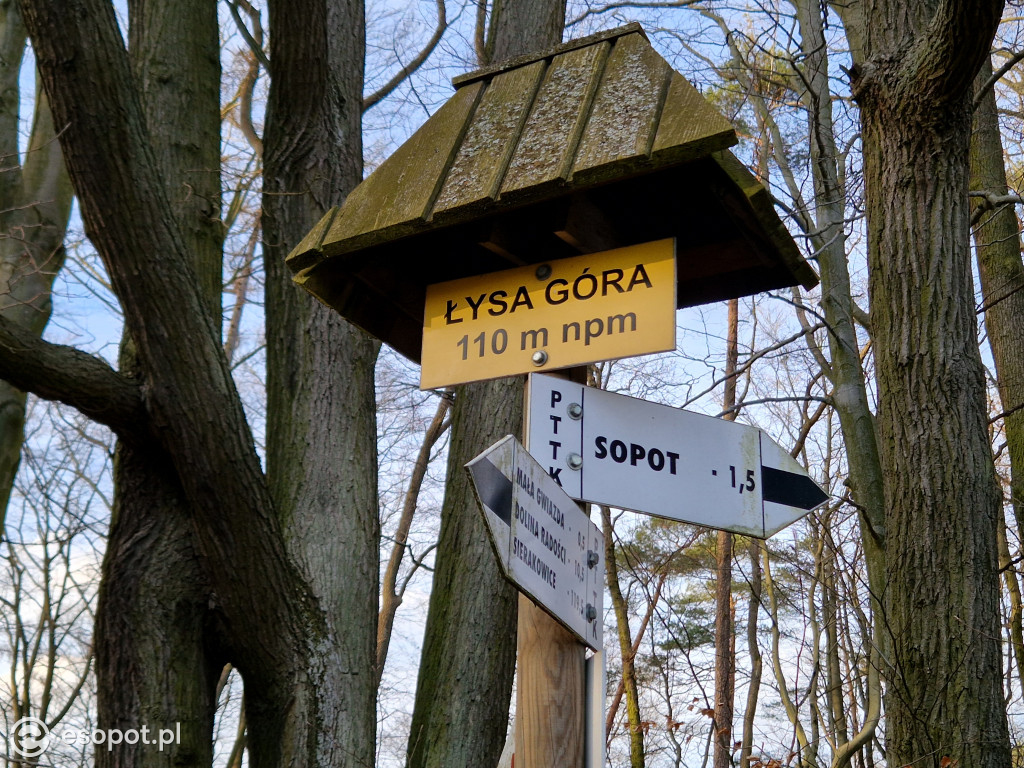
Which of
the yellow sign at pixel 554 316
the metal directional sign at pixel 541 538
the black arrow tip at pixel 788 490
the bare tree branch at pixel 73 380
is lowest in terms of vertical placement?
the metal directional sign at pixel 541 538

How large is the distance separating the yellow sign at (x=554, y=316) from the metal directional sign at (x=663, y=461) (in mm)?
117

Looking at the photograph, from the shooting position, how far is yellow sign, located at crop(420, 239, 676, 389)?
7.33 feet

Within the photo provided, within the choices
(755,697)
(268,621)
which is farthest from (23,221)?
(755,697)

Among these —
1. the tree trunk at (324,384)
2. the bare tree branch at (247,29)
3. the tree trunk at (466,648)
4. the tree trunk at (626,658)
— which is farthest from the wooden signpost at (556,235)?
the tree trunk at (626,658)

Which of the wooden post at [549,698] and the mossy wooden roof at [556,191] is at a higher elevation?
the mossy wooden roof at [556,191]

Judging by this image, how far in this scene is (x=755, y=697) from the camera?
13.1m

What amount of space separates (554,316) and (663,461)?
41 cm

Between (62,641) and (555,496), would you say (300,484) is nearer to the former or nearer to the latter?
(555,496)

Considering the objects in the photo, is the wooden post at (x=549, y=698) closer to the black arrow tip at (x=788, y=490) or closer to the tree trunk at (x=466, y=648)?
the black arrow tip at (x=788, y=490)

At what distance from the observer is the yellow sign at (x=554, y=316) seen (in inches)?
88.0

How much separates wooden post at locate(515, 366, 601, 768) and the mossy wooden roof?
537 millimetres

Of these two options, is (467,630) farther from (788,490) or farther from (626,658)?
(626,658)

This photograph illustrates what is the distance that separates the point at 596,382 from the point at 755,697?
483cm
